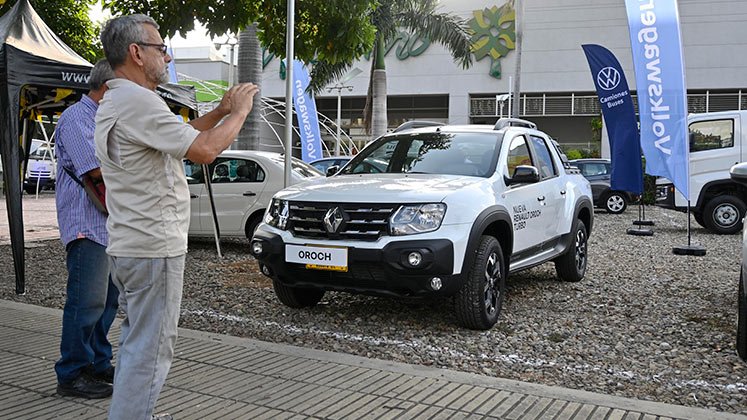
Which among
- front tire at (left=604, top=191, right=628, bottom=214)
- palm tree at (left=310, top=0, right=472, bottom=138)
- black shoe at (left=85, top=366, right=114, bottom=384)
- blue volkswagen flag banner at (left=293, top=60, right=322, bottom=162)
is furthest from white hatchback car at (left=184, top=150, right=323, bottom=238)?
front tire at (left=604, top=191, right=628, bottom=214)

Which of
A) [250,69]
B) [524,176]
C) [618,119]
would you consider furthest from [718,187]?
[250,69]

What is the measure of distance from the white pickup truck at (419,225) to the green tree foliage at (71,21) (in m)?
8.83

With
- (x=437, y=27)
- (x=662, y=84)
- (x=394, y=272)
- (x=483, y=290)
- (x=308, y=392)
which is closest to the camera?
(x=308, y=392)

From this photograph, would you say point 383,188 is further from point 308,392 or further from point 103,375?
point 103,375

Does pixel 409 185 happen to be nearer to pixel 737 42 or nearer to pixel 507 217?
pixel 507 217

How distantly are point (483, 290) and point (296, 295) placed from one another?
1.73 metres

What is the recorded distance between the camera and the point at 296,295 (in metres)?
5.93

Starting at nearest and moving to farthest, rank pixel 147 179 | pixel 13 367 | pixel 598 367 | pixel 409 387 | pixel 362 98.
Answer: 1. pixel 147 179
2. pixel 409 387
3. pixel 13 367
4. pixel 598 367
5. pixel 362 98

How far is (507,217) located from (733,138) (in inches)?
357

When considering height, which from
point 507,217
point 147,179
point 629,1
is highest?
point 629,1

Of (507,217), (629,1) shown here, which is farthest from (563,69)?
(507,217)

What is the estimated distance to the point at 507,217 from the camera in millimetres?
5570

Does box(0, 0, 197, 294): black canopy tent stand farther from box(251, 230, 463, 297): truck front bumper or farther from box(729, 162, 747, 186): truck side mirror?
box(729, 162, 747, 186): truck side mirror

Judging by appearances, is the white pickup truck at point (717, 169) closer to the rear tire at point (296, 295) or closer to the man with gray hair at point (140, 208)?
the rear tire at point (296, 295)
